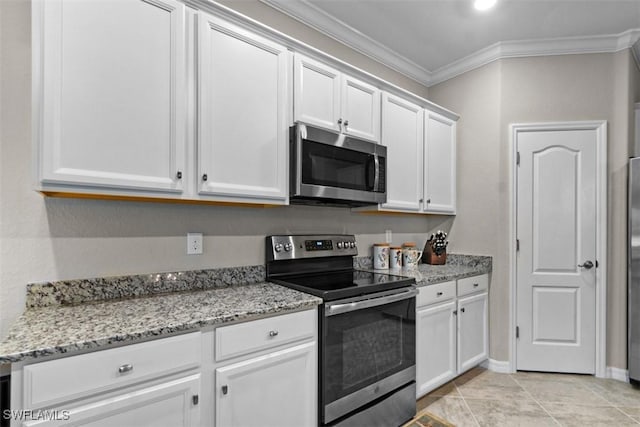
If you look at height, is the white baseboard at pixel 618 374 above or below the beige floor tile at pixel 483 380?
above

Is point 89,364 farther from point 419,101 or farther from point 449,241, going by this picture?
point 449,241

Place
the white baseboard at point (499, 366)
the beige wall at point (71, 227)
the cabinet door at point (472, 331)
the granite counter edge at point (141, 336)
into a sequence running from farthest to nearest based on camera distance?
the white baseboard at point (499, 366) → the cabinet door at point (472, 331) → the beige wall at point (71, 227) → the granite counter edge at point (141, 336)

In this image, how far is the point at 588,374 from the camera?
274 centimetres

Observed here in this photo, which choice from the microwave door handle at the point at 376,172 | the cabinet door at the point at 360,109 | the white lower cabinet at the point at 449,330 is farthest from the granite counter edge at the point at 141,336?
the cabinet door at the point at 360,109

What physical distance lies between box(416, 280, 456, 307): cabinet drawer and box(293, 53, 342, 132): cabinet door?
4.00 ft

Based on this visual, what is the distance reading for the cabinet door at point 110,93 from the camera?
1.22m

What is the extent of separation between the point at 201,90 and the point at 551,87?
2877mm

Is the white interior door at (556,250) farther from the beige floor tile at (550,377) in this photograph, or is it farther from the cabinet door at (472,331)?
the cabinet door at (472,331)

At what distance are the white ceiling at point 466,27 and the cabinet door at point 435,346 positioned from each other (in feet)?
6.94

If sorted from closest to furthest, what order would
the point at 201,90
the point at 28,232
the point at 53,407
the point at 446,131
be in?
the point at 53,407
the point at 28,232
the point at 201,90
the point at 446,131

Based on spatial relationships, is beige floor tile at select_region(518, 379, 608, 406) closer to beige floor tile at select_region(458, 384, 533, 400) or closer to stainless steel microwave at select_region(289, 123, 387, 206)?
beige floor tile at select_region(458, 384, 533, 400)

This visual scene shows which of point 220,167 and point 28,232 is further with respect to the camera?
point 220,167

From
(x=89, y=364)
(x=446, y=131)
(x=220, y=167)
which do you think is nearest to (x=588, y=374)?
(x=446, y=131)

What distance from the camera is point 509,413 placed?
7.14 feet
